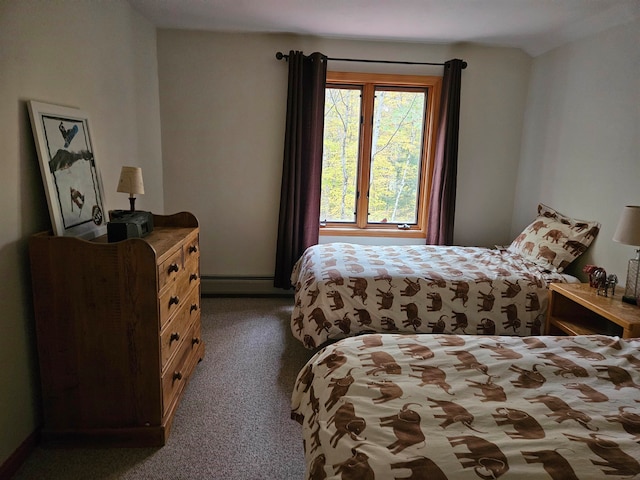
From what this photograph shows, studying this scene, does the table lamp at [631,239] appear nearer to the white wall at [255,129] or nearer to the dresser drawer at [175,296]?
the white wall at [255,129]

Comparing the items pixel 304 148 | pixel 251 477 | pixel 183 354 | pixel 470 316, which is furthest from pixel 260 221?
pixel 251 477

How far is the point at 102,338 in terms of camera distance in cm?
190

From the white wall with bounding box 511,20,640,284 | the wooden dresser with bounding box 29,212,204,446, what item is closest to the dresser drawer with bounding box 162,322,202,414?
the wooden dresser with bounding box 29,212,204,446

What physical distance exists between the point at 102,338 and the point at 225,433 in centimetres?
78

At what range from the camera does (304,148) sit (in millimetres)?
3861

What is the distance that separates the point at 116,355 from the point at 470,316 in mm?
2132

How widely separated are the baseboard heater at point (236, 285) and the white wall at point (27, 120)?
157 cm

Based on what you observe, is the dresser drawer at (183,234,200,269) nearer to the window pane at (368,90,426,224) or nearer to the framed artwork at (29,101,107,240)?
the framed artwork at (29,101,107,240)

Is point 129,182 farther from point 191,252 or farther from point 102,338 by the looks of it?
point 102,338

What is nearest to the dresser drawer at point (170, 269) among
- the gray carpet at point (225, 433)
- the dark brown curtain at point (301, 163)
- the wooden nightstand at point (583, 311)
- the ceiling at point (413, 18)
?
the gray carpet at point (225, 433)

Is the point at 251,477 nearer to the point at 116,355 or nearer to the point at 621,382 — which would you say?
the point at 116,355

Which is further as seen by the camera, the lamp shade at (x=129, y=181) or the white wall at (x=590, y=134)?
the white wall at (x=590, y=134)

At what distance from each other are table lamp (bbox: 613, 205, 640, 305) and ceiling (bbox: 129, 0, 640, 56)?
4.72ft

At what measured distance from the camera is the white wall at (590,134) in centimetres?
276
